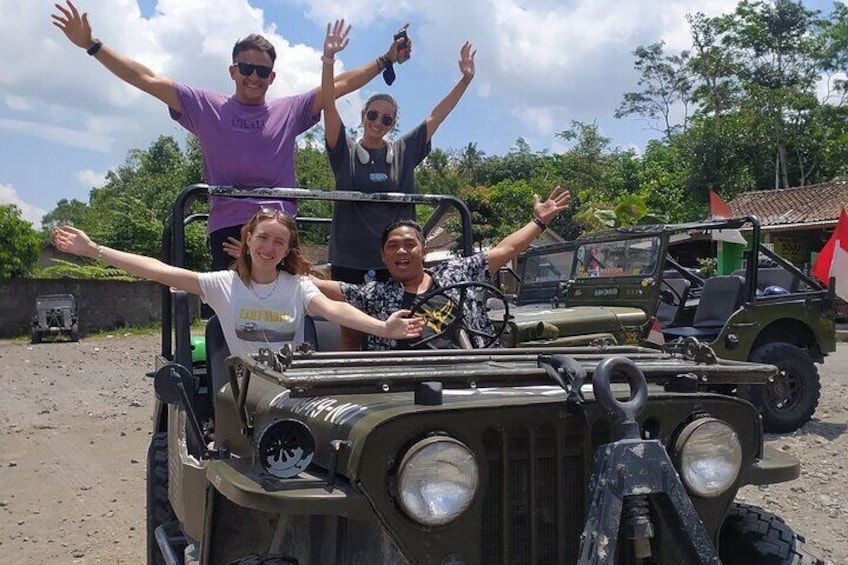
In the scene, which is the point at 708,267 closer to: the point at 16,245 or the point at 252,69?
the point at 252,69

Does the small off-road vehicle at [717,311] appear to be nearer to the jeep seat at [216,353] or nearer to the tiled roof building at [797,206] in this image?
the jeep seat at [216,353]

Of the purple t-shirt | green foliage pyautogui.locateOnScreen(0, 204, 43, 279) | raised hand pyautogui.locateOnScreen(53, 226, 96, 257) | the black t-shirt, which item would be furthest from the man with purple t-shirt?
green foliage pyautogui.locateOnScreen(0, 204, 43, 279)

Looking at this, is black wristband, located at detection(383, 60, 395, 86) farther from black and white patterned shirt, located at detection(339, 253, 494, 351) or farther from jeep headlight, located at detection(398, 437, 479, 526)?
jeep headlight, located at detection(398, 437, 479, 526)

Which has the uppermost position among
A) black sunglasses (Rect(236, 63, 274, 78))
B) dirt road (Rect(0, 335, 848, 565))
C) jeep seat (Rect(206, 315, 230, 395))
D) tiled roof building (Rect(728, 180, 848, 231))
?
tiled roof building (Rect(728, 180, 848, 231))

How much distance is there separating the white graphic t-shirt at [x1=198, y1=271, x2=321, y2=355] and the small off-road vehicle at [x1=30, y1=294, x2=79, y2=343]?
16779 mm

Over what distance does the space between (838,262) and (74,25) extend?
26.3 feet

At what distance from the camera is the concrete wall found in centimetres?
2088

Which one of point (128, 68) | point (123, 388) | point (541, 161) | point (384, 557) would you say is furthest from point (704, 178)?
point (384, 557)

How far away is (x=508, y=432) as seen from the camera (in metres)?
2.22

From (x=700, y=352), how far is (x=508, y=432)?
104 cm

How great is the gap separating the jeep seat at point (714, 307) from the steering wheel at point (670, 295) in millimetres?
307

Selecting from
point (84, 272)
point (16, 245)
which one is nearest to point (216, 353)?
point (16, 245)

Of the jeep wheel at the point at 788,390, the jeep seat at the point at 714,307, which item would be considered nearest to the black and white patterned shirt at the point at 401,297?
the jeep wheel at the point at 788,390

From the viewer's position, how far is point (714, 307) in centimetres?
902
